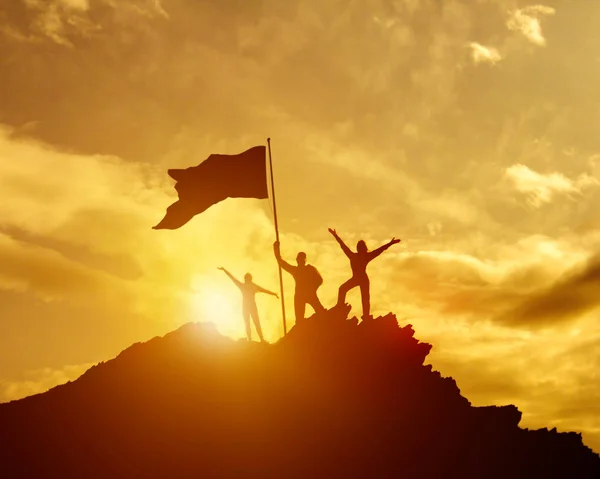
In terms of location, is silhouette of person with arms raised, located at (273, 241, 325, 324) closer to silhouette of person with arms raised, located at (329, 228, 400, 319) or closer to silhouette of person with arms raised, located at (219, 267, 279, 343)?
silhouette of person with arms raised, located at (329, 228, 400, 319)

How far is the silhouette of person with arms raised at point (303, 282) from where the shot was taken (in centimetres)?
2422

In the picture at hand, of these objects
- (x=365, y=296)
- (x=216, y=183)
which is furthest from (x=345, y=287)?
(x=216, y=183)

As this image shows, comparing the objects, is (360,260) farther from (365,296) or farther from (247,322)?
(247,322)

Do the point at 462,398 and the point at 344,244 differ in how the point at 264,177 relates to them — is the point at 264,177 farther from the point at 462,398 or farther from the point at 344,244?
the point at 462,398

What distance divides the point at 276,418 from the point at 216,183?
1028 centimetres

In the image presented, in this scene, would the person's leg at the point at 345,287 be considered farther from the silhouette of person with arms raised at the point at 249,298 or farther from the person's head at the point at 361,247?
the silhouette of person with arms raised at the point at 249,298

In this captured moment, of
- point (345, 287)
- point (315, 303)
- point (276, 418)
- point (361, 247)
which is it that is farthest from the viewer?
point (315, 303)

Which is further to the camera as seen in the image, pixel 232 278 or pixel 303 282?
pixel 232 278

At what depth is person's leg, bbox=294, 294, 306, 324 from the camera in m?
24.8

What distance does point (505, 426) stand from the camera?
95.0ft

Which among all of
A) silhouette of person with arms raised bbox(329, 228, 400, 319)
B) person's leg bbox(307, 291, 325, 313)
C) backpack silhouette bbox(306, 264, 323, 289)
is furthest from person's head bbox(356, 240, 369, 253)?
person's leg bbox(307, 291, 325, 313)

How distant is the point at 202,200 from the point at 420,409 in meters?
12.4

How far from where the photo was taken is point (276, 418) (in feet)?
79.2

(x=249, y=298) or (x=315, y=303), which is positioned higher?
(x=249, y=298)
